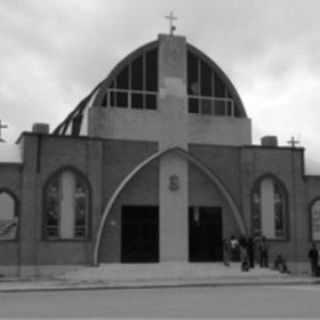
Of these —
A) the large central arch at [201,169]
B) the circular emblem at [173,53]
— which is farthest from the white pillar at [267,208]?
the circular emblem at [173,53]

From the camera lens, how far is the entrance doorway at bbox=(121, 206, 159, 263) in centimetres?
3356

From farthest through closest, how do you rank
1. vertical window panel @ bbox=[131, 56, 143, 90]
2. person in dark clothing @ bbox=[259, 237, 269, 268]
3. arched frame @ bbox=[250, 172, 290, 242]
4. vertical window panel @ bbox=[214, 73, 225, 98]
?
vertical window panel @ bbox=[214, 73, 225, 98] → arched frame @ bbox=[250, 172, 290, 242] → vertical window panel @ bbox=[131, 56, 143, 90] → person in dark clothing @ bbox=[259, 237, 269, 268]

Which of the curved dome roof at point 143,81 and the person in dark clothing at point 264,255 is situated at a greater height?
the curved dome roof at point 143,81

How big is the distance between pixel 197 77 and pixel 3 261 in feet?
46.2

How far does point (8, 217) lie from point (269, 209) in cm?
1374

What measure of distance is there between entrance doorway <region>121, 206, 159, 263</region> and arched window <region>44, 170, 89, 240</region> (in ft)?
6.96

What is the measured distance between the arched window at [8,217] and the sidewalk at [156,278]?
2735 millimetres

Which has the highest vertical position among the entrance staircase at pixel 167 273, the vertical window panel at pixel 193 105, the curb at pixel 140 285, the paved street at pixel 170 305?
the vertical window panel at pixel 193 105

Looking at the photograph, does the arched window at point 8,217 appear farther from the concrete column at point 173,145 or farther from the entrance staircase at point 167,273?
the concrete column at point 173,145

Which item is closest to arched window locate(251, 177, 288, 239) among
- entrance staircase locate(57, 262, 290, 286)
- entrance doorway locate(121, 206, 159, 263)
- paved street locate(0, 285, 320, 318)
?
entrance staircase locate(57, 262, 290, 286)

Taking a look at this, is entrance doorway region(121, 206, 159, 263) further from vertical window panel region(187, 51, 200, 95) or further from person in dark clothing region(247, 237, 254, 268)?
vertical window panel region(187, 51, 200, 95)

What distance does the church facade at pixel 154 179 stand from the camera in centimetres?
3222

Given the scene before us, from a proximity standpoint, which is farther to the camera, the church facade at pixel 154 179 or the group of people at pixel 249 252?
the group of people at pixel 249 252

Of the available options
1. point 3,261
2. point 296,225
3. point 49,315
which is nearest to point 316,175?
point 296,225
